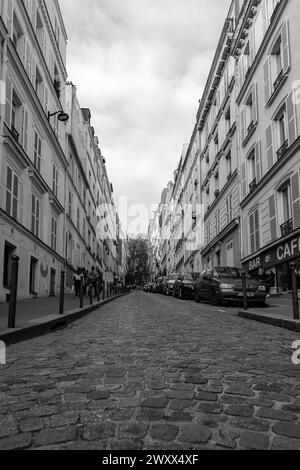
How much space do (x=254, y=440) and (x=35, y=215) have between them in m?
17.4

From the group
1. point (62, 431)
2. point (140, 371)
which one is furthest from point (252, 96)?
point (62, 431)

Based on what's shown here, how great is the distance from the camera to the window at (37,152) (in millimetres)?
19172

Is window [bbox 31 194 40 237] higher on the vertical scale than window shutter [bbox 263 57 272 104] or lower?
lower

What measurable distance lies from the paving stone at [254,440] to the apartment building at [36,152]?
32.3 feet

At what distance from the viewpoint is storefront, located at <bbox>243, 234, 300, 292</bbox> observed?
51.8ft

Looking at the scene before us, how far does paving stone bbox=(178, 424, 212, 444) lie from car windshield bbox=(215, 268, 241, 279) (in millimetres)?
13970

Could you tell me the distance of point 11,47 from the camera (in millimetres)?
14695

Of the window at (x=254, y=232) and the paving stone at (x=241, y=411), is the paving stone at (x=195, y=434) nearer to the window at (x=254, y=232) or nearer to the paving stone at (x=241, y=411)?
the paving stone at (x=241, y=411)

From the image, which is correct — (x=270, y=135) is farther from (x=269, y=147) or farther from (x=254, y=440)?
(x=254, y=440)

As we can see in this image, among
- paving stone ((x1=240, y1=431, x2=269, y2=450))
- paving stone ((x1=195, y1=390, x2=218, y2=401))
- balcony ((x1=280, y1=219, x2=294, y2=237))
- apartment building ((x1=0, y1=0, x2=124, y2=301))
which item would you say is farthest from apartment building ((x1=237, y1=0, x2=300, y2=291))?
paving stone ((x1=240, y1=431, x2=269, y2=450))

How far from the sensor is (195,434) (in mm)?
2510

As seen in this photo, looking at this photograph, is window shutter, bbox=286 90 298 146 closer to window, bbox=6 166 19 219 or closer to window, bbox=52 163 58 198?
window, bbox=6 166 19 219

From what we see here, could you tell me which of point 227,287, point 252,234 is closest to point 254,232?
point 252,234

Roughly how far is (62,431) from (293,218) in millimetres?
14785
